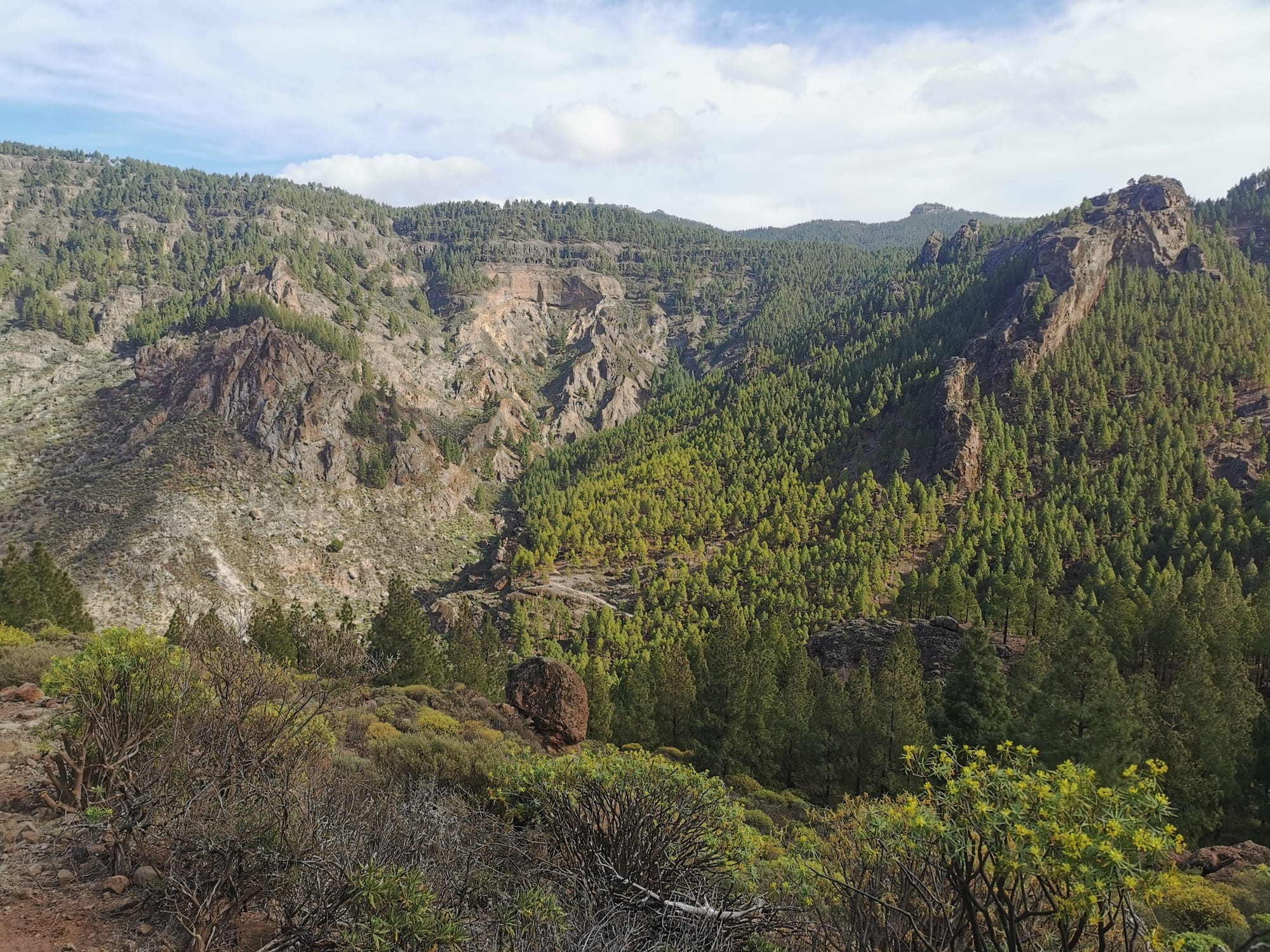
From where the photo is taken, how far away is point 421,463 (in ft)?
523

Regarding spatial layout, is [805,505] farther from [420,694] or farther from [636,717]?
[420,694]

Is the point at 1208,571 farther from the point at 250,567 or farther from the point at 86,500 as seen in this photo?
the point at 86,500

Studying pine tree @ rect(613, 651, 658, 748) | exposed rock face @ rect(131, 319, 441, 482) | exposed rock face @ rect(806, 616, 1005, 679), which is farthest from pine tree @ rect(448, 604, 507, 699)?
exposed rock face @ rect(131, 319, 441, 482)

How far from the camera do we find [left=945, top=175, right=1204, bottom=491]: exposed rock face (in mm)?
132500

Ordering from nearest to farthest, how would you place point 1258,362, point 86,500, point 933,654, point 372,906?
point 372,906 < point 933,654 < point 86,500 < point 1258,362

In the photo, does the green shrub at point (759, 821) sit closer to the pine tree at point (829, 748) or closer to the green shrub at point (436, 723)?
the pine tree at point (829, 748)

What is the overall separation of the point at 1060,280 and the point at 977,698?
156m

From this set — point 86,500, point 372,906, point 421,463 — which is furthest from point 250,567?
point 372,906

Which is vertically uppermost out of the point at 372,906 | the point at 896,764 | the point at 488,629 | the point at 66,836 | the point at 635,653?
the point at 372,906

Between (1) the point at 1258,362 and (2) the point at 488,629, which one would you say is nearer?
(2) the point at 488,629

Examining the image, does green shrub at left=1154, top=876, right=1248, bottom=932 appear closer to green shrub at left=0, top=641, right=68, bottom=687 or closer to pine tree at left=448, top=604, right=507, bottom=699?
green shrub at left=0, top=641, right=68, bottom=687

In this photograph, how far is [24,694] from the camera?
25.5 meters

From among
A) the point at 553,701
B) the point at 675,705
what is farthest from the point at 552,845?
the point at 675,705

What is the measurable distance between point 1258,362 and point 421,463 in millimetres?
175875
